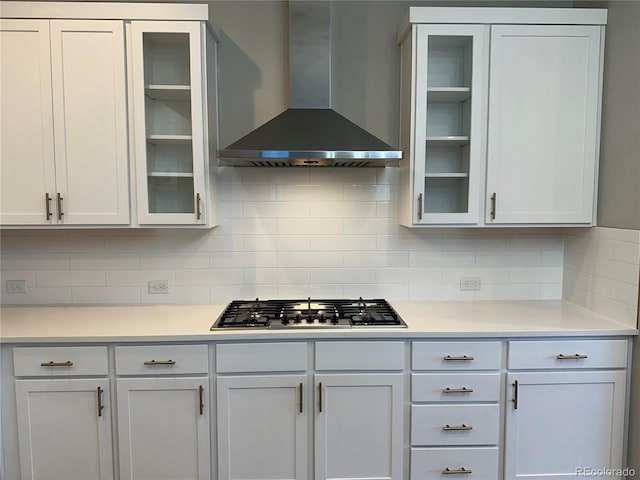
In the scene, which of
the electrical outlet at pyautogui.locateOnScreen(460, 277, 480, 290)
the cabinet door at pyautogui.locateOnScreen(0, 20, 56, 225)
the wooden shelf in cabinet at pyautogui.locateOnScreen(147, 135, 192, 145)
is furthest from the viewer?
the electrical outlet at pyautogui.locateOnScreen(460, 277, 480, 290)

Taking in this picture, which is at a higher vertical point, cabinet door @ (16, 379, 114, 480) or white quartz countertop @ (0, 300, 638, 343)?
white quartz countertop @ (0, 300, 638, 343)

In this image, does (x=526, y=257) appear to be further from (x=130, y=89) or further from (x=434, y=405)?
(x=130, y=89)

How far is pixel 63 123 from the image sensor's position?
211 cm

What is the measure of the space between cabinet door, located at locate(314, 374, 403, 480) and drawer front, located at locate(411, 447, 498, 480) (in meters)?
0.10

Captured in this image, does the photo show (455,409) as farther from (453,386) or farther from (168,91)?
(168,91)

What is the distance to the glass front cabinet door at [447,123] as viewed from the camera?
2170 mm

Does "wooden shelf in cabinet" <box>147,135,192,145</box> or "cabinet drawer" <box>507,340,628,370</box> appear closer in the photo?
"cabinet drawer" <box>507,340,628,370</box>

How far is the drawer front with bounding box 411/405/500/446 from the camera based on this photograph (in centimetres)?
202

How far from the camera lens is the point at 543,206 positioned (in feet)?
7.35

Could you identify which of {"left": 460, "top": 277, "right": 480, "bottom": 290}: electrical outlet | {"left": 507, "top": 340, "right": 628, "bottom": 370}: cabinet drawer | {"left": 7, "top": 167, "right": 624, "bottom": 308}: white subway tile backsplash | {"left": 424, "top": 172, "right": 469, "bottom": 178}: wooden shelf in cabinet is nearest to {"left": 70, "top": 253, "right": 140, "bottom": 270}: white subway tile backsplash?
{"left": 7, "top": 167, "right": 624, "bottom": 308}: white subway tile backsplash

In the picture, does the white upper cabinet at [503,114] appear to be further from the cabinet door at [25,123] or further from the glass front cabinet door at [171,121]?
the cabinet door at [25,123]

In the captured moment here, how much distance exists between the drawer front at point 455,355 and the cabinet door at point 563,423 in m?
0.14

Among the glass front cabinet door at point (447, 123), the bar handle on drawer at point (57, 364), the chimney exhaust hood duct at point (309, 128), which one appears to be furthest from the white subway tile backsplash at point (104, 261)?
the glass front cabinet door at point (447, 123)

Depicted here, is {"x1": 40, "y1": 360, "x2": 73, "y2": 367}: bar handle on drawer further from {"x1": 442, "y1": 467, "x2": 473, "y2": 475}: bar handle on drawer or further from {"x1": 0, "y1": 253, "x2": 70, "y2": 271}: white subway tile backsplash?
{"x1": 442, "y1": 467, "x2": 473, "y2": 475}: bar handle on drawer
